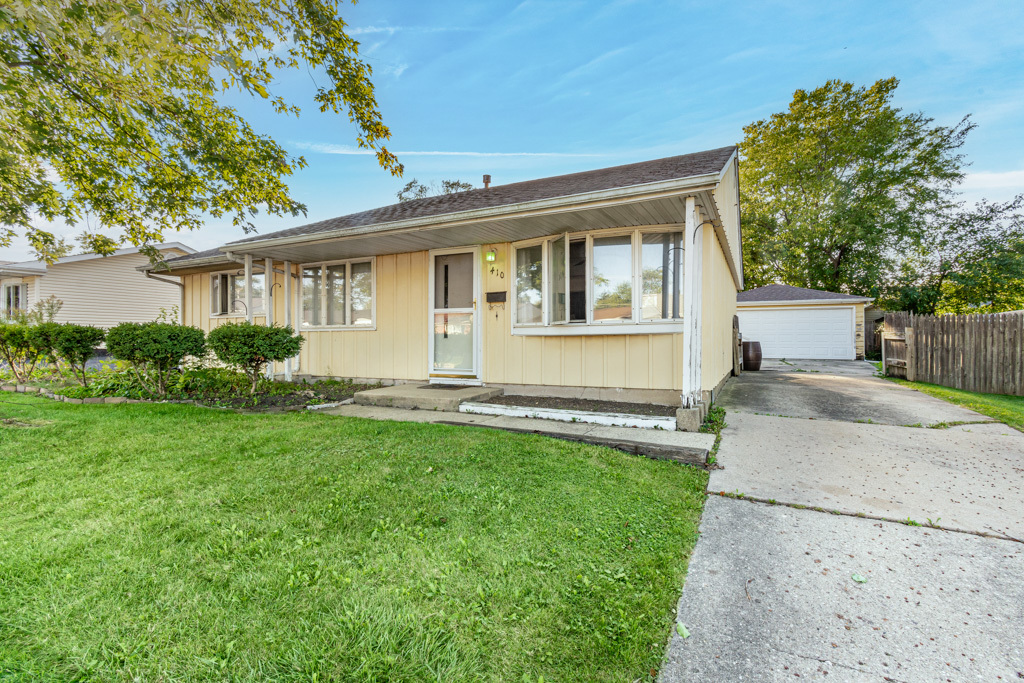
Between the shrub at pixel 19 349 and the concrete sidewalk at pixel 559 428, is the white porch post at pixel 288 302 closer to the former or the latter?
the concrete sidewalk at pixel 559 428

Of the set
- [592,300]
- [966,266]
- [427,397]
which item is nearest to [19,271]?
[427,397]

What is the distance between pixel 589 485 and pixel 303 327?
6.74 m

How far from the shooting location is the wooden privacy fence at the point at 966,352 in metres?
7.26

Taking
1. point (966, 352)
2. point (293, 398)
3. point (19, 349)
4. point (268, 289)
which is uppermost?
point (268, 289)

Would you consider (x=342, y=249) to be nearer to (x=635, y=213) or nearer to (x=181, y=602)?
(x=635, y=213)

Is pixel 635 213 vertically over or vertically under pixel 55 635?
over

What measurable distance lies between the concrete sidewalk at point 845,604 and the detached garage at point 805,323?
15.1 metres

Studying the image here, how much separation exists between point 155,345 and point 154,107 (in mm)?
3073

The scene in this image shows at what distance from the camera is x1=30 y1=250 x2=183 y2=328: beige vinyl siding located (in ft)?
47.0

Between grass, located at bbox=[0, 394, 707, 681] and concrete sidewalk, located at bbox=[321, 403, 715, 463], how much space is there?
0.34 m

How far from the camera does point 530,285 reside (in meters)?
6.02

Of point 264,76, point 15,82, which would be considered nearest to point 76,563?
point 15,82

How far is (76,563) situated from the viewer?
1876 mm

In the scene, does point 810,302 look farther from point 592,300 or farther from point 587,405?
point 587,405
